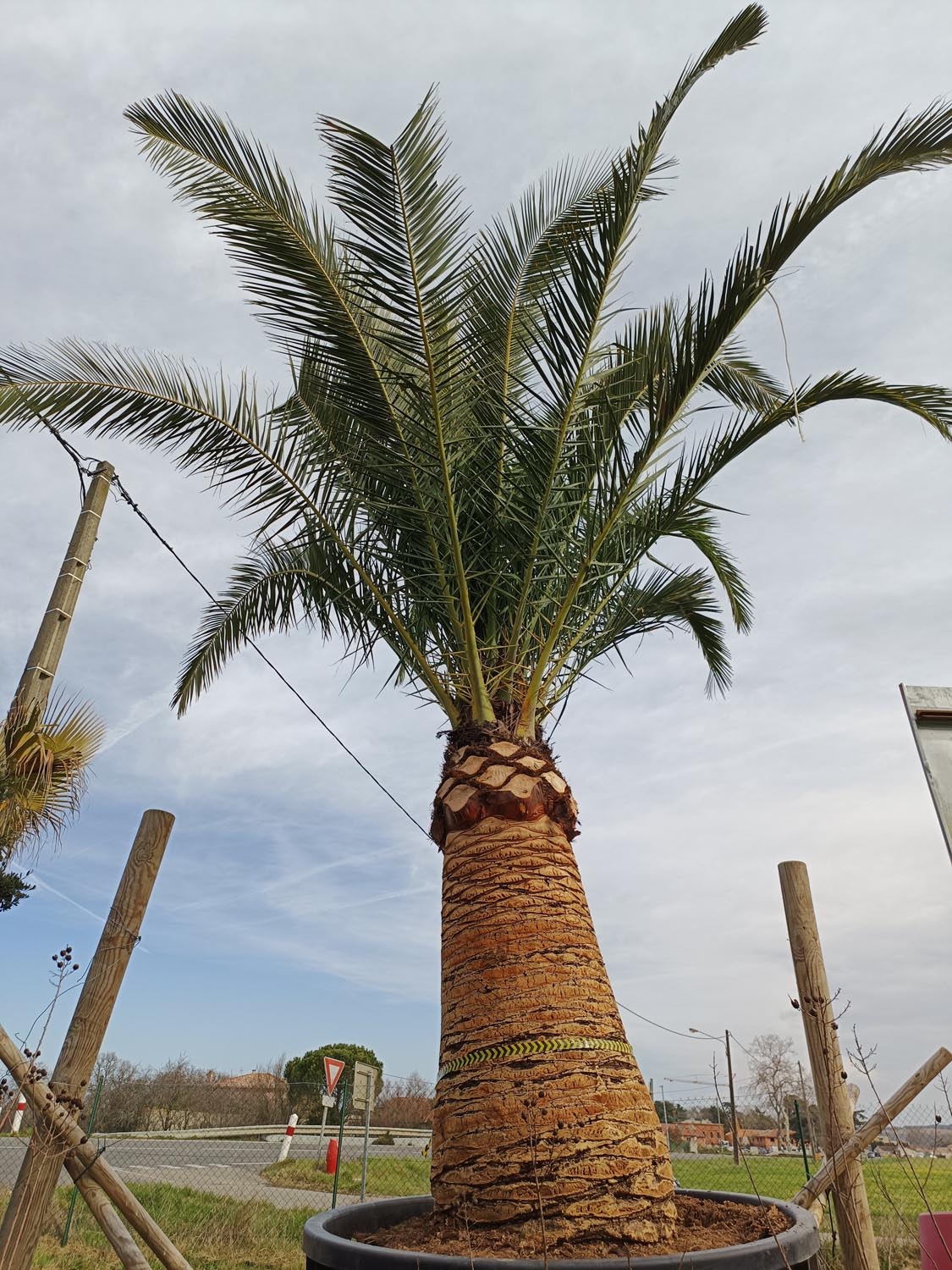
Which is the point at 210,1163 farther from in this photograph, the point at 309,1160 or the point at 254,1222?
the point at 254,1222

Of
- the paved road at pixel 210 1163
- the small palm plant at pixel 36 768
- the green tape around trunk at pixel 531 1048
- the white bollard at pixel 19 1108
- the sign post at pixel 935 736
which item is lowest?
the paved road at pixel 210 1163

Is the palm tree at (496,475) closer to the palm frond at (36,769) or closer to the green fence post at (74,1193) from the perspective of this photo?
the palm frond at (36,769)

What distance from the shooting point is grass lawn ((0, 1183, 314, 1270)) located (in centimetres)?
648

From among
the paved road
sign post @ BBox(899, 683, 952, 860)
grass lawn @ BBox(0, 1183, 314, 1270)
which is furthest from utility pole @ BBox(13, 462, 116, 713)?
sign post @ BBox(899, 683, 952, 860)

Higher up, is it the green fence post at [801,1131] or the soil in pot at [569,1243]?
the green fence post at [801,1131]

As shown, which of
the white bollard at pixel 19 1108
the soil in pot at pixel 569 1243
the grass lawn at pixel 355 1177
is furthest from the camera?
the grass lawn at pixel 355 1177

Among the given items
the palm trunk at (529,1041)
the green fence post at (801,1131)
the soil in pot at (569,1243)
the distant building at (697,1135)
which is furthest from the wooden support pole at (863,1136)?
the distant building at (697,1135)

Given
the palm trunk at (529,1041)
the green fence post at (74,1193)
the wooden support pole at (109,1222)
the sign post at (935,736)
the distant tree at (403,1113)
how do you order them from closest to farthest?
the sign post at (935,736)
the palm trunk at (529,1041)
the wooden support pole at (109,1222)
the green fence post at (74,1193)
the distant tree at (403,1113)

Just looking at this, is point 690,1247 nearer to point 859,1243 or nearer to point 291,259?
point 859,1243

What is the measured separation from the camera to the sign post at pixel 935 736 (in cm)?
155

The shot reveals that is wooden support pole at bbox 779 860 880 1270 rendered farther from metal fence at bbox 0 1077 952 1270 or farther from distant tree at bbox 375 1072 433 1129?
distant tree at bbox 375 1072 433 1129

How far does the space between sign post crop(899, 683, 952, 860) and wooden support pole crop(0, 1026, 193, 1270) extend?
3462mm

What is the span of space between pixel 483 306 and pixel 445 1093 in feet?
12.2

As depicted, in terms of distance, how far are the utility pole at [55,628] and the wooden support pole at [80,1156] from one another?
2.92 meters
